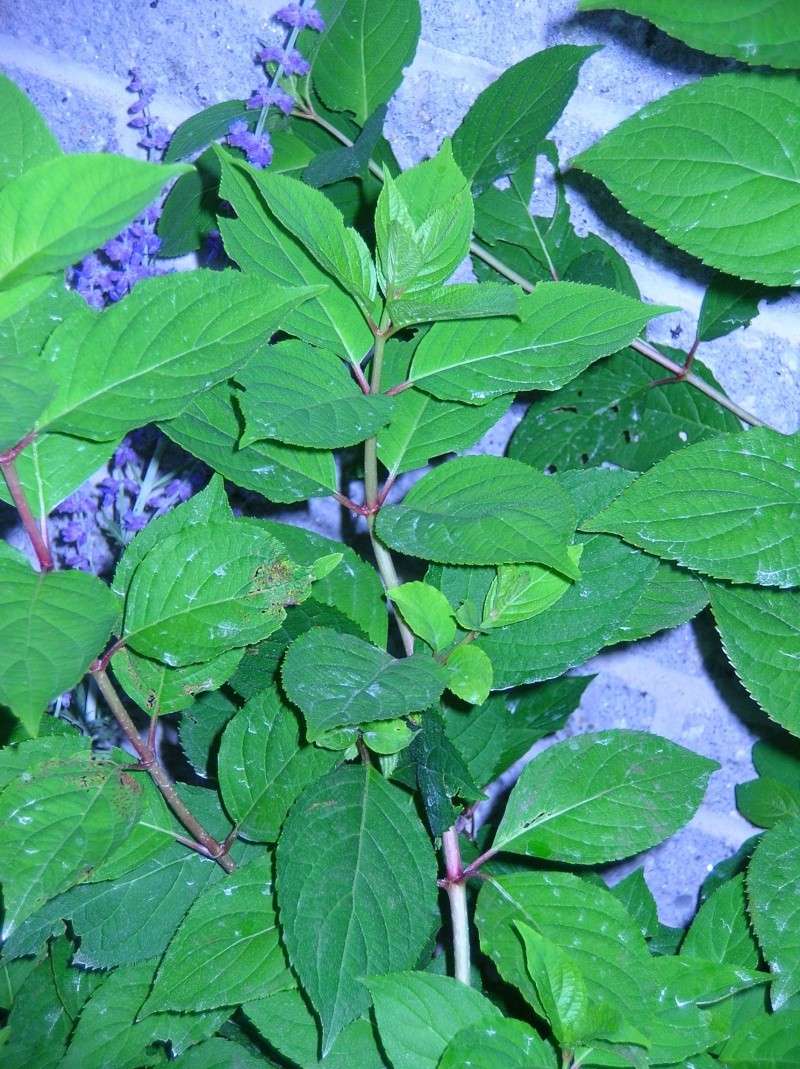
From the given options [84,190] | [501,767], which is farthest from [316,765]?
[84,190]

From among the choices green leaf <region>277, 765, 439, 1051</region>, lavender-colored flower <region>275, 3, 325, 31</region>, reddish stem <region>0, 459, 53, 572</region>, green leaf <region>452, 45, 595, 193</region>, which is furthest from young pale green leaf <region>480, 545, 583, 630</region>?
lavender-colored flower <region>275, 3, 325, 31</region>

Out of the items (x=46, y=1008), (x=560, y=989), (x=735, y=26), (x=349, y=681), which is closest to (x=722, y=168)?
(x=735, y=26)

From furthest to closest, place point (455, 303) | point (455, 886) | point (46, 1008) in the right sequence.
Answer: point (46, 1008), point (455, 886), point (455, 303)

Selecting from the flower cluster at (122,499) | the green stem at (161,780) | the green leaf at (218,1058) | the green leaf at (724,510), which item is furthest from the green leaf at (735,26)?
the green leaf at (218,1058)

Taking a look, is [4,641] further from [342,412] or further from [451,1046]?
[451,1046]

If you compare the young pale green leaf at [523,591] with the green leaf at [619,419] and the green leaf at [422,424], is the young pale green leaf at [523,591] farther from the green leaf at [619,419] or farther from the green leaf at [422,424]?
the green leaf at [619,419]

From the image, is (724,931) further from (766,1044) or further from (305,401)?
(305,401)

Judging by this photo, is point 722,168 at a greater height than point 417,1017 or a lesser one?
greater
